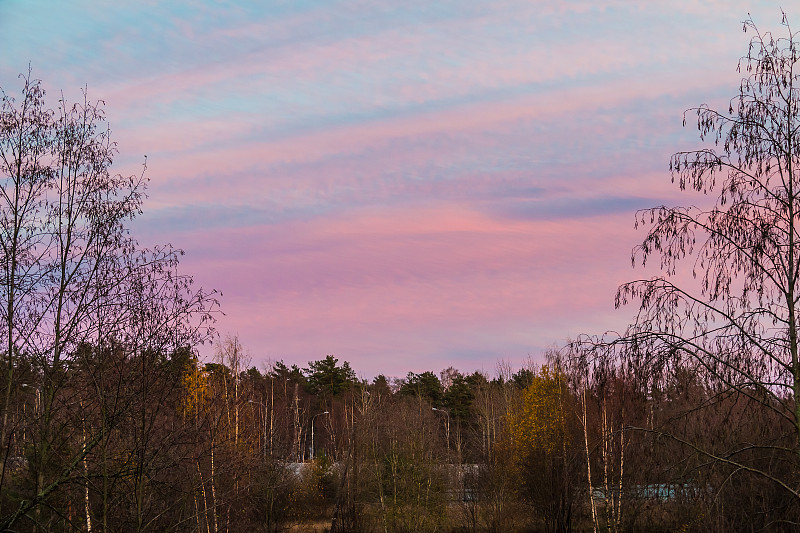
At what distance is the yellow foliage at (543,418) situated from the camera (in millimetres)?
32844

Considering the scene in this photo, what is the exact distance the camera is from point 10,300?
13.8 meters

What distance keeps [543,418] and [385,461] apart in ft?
27.4

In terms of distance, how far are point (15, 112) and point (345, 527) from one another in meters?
25.7

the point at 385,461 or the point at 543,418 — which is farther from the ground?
the point at 543,418

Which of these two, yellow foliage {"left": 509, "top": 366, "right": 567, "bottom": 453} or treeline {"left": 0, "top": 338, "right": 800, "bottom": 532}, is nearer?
treeline {"left": 0, "top": 338, "right": 800, "bottom": 532}

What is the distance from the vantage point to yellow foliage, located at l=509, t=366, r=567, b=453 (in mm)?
32844

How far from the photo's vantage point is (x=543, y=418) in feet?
110

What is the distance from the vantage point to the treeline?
1051 cm

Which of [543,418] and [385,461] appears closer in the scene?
[543,418]

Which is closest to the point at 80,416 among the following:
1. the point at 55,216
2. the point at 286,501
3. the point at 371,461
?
the point at 55,216

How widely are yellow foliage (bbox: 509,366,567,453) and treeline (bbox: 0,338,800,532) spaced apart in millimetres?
85

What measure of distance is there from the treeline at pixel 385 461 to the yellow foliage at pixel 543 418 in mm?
85

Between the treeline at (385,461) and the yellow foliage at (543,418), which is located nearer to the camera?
the treeline at (385,461)

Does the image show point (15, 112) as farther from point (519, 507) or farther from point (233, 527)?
point (519, 507)
